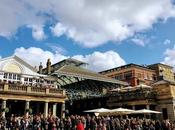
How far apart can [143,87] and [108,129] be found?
12817 mm

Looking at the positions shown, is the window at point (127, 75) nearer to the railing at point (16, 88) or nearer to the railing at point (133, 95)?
the railing at point (133, 95)

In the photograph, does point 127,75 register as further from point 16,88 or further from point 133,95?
point 16,88

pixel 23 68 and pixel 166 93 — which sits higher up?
pixel 23 68

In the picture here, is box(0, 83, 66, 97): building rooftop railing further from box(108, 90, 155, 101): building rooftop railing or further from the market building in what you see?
box(108, 90, 155, 101): building rooftop railing

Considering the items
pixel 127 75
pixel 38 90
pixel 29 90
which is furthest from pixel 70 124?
pixel 127 75

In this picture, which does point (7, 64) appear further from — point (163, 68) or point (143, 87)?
point (163, 68)

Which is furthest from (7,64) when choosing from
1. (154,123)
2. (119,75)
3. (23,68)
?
(119,75)

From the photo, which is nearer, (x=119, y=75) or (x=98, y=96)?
(x=98, y=96)

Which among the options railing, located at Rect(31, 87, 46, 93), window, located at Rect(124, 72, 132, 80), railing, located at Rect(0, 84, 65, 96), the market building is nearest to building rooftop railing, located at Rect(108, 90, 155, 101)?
the market building

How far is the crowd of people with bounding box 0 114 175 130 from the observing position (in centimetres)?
2214

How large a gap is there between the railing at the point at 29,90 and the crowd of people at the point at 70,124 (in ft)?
21.1

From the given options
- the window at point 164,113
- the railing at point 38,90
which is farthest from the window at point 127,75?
the railing at point 38,90

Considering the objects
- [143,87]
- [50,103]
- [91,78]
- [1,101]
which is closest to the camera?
[1,101]

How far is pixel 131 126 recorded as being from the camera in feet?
84.4
